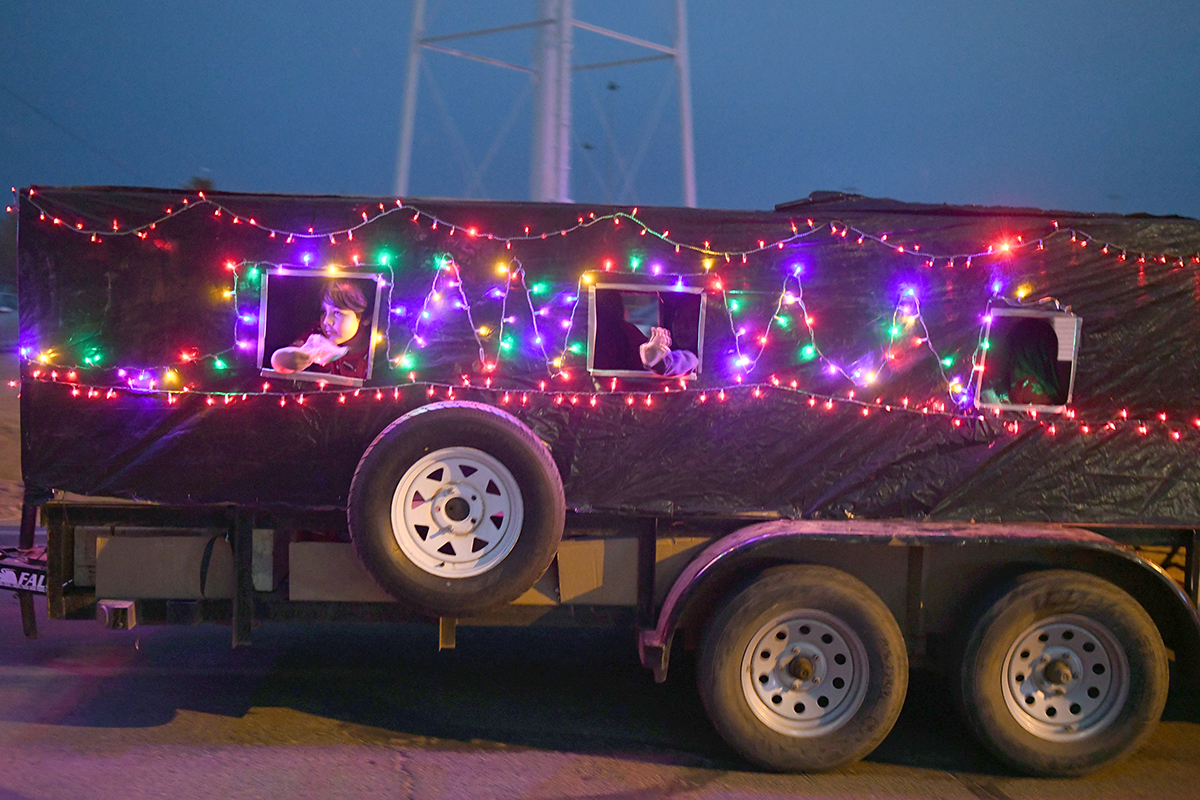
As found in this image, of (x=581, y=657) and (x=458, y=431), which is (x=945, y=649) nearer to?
(x=581, y=657)

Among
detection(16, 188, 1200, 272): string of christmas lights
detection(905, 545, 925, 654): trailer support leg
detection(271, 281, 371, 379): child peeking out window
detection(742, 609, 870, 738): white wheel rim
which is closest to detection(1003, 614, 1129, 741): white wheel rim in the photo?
detection(905, 545, 925, 654): trailer support leg

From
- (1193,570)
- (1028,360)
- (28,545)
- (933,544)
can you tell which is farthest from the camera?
(28,545)

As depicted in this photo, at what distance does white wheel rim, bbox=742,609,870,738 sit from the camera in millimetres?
4301

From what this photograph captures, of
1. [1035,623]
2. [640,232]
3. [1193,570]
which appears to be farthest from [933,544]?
[640,232]

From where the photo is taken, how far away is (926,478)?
4.67 meters

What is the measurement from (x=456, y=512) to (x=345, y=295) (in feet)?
4.23

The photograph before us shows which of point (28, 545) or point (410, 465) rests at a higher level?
point (410, 465)

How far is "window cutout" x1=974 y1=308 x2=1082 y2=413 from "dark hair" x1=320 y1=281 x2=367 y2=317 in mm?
3354

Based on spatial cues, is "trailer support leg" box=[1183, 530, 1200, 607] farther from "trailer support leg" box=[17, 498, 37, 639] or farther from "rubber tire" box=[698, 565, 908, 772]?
"trailer support leg" box=[17, 498, 37, 639]

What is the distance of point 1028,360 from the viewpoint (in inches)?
187

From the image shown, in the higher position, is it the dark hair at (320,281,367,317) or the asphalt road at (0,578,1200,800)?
the dark hair at (320,281,367,317)

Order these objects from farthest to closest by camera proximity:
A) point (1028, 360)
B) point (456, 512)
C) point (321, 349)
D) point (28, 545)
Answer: point (28, 545), point (1028, 360), point (321, 349), point (456, 512)

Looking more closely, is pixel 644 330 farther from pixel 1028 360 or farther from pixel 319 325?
pixel 1028 360

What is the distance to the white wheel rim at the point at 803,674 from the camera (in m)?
4.30
